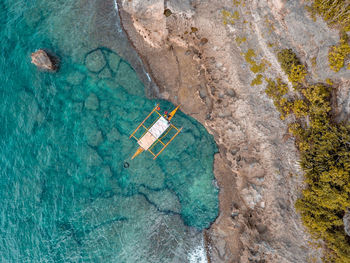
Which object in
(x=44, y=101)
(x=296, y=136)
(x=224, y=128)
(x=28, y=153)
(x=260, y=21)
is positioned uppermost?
(x=260, y=21)

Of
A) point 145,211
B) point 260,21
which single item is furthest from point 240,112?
point 145,211

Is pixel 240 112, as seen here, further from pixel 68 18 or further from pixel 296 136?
pixel 68 18

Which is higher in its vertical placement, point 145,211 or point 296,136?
point 296,136

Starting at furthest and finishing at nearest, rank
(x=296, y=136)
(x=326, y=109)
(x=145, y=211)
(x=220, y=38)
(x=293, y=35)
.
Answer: (x=145, y=211), (x=220, y=38), (x=296, y=136), (x=293, y=35), (x=326, y=109)

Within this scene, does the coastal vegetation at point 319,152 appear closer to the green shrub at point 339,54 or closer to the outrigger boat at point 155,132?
the green shrub at point 339,54

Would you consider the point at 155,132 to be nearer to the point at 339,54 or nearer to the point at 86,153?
the point at 86,153

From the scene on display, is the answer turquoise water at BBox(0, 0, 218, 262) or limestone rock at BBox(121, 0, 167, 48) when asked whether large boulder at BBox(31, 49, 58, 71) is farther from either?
limestone rock at BBox(121, 0, 167, 48)

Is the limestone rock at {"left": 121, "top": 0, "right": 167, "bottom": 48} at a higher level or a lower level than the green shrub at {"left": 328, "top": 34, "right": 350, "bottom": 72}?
lower

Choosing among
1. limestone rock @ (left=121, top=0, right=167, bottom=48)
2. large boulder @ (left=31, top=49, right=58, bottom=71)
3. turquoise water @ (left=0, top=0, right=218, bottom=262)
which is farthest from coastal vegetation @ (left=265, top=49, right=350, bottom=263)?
large boulder @ (left=31, top=49, right=58, bottom=71)
